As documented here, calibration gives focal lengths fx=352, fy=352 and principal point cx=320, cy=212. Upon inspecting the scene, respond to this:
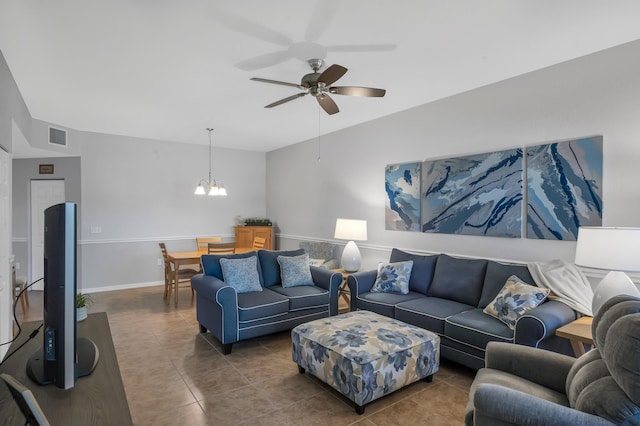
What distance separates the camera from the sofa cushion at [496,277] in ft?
10.8

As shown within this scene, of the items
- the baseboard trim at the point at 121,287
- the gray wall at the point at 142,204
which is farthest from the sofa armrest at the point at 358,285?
the baseboard trim at the point at 121,287

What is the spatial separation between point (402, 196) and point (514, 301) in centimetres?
205

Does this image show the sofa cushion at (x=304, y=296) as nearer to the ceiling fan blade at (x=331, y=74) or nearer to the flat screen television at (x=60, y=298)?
the ceiling fan blade at (x=331, y=74)

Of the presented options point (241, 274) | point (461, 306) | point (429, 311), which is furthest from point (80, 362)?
point (461, 306)

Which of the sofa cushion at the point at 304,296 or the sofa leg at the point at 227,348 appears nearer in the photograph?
the sofa leg at the point at 227,348

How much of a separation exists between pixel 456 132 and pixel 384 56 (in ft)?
5.03

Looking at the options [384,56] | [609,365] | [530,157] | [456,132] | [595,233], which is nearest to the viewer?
[609,365]

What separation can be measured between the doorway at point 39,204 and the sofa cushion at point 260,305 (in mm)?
4686

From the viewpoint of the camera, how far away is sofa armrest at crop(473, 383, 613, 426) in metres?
1.46

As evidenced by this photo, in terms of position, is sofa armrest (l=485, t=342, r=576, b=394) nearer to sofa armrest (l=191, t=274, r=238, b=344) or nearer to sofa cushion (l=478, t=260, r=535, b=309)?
sofa cushion (l=478, t=260, r=535, b=309)

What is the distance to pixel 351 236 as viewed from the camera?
4844mm

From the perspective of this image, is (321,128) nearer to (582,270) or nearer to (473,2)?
(473,2)

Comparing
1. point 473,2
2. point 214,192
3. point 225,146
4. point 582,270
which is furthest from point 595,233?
point 225,146

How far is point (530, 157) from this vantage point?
11.3ft
